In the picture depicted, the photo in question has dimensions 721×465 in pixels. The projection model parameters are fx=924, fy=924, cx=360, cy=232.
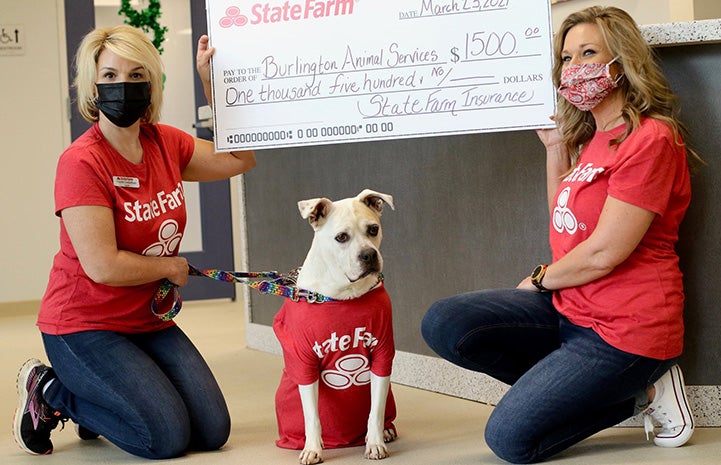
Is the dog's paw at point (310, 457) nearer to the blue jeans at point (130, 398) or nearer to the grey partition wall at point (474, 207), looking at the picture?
the blue jeans at point (130, 398)

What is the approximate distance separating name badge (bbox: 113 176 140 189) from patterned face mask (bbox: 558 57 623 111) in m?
1.23

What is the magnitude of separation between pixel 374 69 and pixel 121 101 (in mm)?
766

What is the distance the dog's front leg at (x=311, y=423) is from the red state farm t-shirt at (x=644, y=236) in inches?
29.0

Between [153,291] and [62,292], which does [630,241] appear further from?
[62,292]

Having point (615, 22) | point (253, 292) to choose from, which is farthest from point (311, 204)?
point (253, 292)

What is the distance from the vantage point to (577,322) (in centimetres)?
246

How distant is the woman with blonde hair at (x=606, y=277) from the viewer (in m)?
2.33

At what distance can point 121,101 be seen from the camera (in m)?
2.63

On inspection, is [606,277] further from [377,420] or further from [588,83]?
[377,420]

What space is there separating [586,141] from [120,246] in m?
1.36

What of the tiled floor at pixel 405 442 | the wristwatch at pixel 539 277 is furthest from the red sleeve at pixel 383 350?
Result: the wristwatch at pixel 539 277

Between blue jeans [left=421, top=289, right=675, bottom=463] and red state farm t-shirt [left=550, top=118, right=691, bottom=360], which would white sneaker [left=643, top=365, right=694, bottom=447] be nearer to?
blue jeans [left=421, top=289, right=675, bottom=463]

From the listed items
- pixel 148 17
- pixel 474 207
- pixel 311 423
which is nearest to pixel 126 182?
pixel 311 423

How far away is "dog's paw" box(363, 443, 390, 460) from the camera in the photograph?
2.56m
